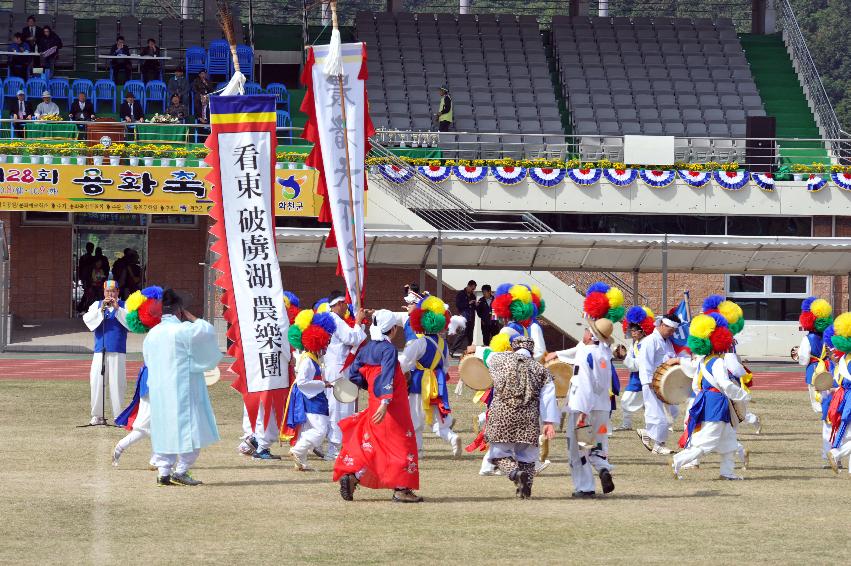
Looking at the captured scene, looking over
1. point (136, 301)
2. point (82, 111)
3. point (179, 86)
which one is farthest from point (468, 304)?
point (136, 301)

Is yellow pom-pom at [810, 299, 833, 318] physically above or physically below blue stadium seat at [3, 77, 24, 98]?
below

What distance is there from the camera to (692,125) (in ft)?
120

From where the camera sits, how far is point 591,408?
11883 millimetres

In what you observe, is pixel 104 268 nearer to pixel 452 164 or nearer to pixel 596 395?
pixel 452 164

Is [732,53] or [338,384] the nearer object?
[338,384]

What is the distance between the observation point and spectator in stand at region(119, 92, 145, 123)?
1232 inches

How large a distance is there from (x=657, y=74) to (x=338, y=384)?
26.8 m

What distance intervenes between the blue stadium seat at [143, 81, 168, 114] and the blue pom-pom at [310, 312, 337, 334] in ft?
69.2

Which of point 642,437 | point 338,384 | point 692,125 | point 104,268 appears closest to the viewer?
point 338,384

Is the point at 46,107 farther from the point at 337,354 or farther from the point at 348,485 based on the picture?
the point at 348,485

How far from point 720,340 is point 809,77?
27306 mm

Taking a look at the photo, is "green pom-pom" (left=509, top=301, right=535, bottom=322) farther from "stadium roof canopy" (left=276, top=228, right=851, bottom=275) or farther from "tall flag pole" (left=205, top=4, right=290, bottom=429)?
"stadium roof canopy" (left=276, top=228, right=851, bottom=275)

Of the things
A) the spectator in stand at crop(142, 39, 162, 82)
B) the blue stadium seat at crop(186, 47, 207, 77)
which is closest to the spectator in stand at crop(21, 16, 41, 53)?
the spectator in stand at crop(142, 39, 162, 82)

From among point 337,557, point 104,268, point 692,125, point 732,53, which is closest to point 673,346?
point 337,557
